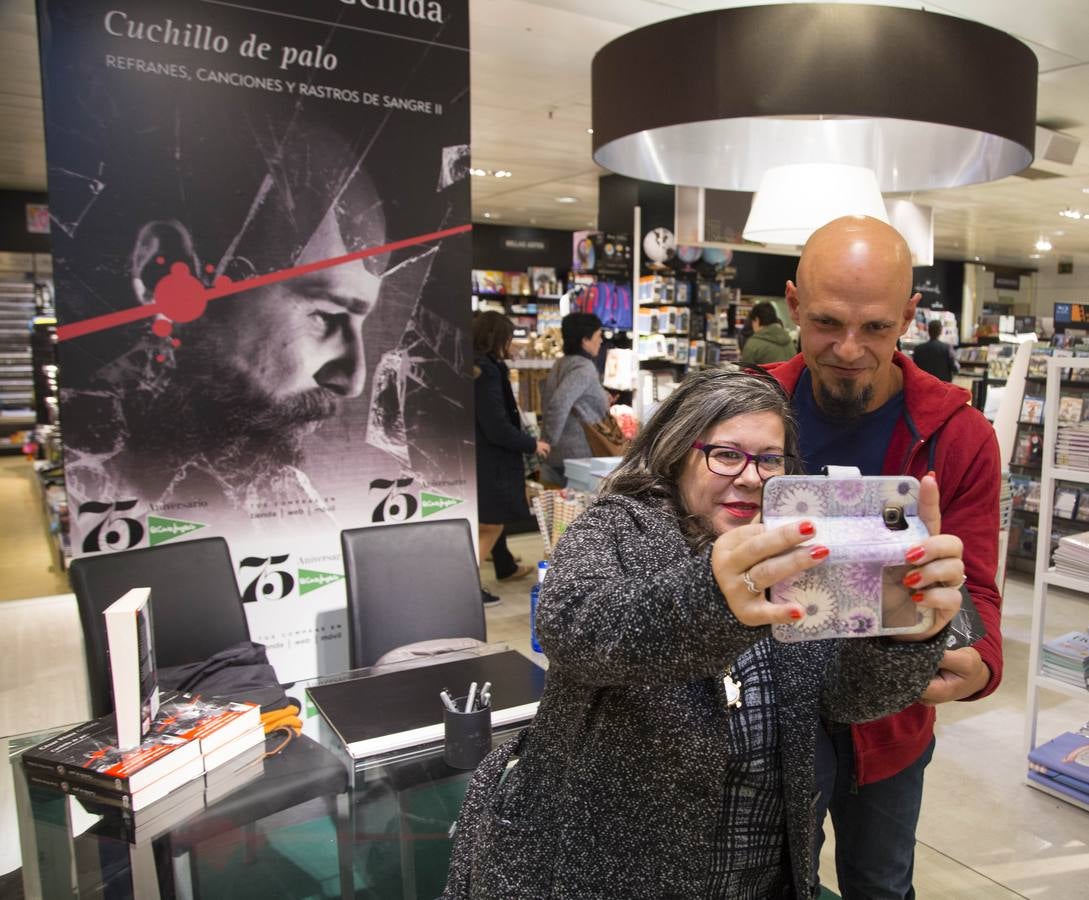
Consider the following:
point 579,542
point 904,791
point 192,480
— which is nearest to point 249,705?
point 579,542

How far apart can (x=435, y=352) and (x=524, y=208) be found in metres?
8.88

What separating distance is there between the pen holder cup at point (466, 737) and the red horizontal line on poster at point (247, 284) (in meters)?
1.97

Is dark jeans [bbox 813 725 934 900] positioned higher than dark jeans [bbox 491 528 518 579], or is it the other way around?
dark jeans [bbox 813 725 934 900]

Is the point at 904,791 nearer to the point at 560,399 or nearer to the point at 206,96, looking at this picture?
the point at 206,96

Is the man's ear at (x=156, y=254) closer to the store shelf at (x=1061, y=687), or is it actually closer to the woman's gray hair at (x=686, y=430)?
the woman's gray hair at (x=686, y=430)

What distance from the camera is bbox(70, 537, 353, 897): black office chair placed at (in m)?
1.70

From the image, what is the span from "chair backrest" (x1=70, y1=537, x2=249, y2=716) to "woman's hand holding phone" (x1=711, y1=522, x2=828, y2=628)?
1938mm

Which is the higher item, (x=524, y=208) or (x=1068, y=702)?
(x=524, y=208)

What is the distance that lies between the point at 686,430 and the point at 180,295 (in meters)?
2.48

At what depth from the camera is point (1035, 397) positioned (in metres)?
5.27

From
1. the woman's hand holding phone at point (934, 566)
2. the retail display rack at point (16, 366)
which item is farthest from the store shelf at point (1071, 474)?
the retail display rack at point (16, 366)

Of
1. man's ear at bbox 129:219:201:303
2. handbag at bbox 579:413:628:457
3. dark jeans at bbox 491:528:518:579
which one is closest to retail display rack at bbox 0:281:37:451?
dark jeans at bbox 491:528:518:579

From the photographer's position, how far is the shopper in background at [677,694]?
2.74 feet

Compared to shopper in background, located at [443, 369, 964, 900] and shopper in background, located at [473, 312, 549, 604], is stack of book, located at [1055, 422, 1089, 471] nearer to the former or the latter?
shopper in background, located at [443, 369, 964, 900]
